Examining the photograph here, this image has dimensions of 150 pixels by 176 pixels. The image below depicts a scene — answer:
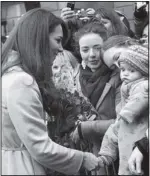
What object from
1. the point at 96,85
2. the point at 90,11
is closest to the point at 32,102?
the point at 96,85

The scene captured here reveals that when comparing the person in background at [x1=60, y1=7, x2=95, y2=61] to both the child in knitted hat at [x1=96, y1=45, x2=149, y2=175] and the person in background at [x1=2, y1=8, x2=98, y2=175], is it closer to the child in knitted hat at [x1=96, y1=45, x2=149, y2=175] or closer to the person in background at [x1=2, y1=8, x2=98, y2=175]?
the person in background at [x1=2, y1=8, x2=98, y2=175]

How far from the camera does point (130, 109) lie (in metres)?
1.17

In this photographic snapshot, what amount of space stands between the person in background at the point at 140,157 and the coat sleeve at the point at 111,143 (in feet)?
0.25

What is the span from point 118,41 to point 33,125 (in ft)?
1.46

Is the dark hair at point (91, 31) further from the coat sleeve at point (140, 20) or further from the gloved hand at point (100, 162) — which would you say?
the gloved hand at point (100, 162)

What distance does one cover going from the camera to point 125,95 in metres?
1.22

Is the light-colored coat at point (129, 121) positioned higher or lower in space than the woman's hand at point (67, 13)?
lower

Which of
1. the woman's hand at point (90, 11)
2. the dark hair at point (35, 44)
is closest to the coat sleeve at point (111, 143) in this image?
the dark hair at point (35, 44)

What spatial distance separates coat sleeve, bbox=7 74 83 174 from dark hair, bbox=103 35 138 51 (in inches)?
13.4

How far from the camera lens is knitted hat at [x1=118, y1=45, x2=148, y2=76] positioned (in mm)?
1173

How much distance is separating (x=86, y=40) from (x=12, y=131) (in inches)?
17.5

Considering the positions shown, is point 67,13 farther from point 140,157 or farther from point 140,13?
point 140,157

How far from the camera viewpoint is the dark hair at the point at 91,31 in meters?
1.32

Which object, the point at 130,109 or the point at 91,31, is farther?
the point at 91,31
